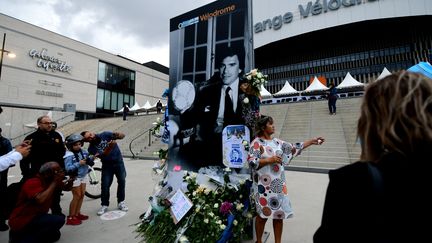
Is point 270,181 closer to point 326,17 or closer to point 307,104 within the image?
point 307,104

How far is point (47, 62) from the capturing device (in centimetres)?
2672

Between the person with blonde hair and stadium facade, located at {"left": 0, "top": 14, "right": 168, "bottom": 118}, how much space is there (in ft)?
99.9

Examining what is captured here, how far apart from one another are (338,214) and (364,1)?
33.9m

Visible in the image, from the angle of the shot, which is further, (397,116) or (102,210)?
(102,210)

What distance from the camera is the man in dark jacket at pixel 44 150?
141 inches

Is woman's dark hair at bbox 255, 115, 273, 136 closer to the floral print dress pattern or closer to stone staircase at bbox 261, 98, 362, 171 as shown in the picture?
the floral print dress pattern

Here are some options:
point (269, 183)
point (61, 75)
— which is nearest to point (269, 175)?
point (269, 183)

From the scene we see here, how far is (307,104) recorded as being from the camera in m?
15.5

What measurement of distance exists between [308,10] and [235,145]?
3264 cm

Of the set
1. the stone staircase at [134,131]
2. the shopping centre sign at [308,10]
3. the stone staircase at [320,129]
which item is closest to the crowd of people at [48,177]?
the stone staircase at [134,131]

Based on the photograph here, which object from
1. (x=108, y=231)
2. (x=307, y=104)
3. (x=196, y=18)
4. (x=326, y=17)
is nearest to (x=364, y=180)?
(x=196, y=18)

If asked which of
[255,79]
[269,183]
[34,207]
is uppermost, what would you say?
[255,79]

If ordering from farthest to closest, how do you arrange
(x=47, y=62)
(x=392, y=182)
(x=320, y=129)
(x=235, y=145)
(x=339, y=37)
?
(x=339, y=37)
(x=47, y=62)
(x=320, y=129)
(x=235, y=145)
(x=392, y=182)

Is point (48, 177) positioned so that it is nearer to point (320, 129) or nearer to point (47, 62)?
point (320, 129)
